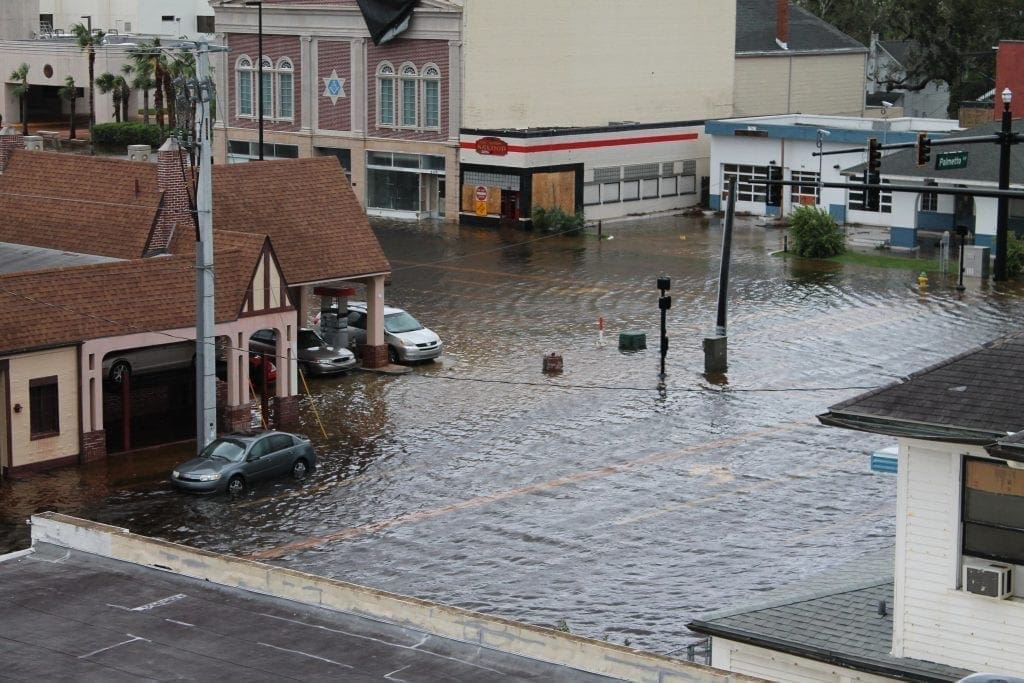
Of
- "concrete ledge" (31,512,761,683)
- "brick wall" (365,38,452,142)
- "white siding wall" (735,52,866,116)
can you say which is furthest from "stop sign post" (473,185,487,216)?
"concrete ledge" (31,512,761,683)

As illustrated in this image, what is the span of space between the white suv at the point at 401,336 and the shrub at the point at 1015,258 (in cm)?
2484

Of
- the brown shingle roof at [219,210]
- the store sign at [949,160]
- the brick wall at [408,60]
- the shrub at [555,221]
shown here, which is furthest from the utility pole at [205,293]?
the brick wall at [408,60]

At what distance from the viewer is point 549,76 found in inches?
3285

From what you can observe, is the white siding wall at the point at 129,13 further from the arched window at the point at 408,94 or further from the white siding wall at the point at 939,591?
the white siding wall at the point at 939,591

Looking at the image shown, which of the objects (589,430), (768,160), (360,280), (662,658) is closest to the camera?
(662,658)

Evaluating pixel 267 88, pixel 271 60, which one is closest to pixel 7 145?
pixel 271 60

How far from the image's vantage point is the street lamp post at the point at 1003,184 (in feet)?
156

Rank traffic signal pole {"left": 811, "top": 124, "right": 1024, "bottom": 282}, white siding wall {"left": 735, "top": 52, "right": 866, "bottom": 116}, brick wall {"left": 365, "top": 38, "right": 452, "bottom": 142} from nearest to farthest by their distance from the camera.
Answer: traffic signal pole {"left": 811, "top": 124, "right": 1024, "bottom": 282}, brick wall {"left": 365, "top": 38, "right": 452, "bottom": 142}, white siding wall {"left": 735, "top": 52, "right": 866, "bottom": 116}

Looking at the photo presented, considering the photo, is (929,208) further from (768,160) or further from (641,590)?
(641,590)

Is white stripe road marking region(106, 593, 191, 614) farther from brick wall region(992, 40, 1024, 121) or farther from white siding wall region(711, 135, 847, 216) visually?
brick wall region(992, 40, 1024, 121)

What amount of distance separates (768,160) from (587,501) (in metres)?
48.1

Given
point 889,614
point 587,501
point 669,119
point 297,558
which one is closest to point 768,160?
point 669,119

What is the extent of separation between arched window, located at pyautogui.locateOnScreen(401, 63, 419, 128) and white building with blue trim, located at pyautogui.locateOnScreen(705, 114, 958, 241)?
14378 mm

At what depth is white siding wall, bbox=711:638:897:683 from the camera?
19844 millimetres
